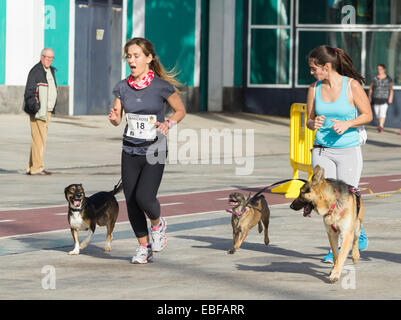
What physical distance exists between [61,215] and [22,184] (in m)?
3.62

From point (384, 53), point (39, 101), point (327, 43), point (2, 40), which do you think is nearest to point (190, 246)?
point (39, 101)

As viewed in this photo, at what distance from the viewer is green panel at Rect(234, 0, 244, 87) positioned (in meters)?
31.7

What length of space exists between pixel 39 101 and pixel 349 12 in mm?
15453

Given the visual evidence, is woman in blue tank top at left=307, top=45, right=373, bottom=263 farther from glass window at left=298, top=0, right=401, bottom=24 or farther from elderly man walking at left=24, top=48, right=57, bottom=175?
glass window at left=298, top=0, right=401, bottom=24

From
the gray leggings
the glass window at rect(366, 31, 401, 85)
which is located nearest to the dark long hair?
the gray leggings

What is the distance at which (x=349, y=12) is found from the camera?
30469mm

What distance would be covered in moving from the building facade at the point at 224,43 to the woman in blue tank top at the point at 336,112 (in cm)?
1749

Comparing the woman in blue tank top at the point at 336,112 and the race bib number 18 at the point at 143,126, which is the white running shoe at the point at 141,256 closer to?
the race bib number 18 at the point at 143,126

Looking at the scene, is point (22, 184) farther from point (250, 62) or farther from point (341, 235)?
point (250, 62)

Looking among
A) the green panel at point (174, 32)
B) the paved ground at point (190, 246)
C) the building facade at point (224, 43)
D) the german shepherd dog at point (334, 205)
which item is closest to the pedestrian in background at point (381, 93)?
the building facade at point (224, 43)

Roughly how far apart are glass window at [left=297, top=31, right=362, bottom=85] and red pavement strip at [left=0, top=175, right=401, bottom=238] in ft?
47.5

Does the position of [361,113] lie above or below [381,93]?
below

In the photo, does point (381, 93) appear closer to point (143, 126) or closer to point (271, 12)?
point (271, 12)

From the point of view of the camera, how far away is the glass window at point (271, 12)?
31.1 meters
